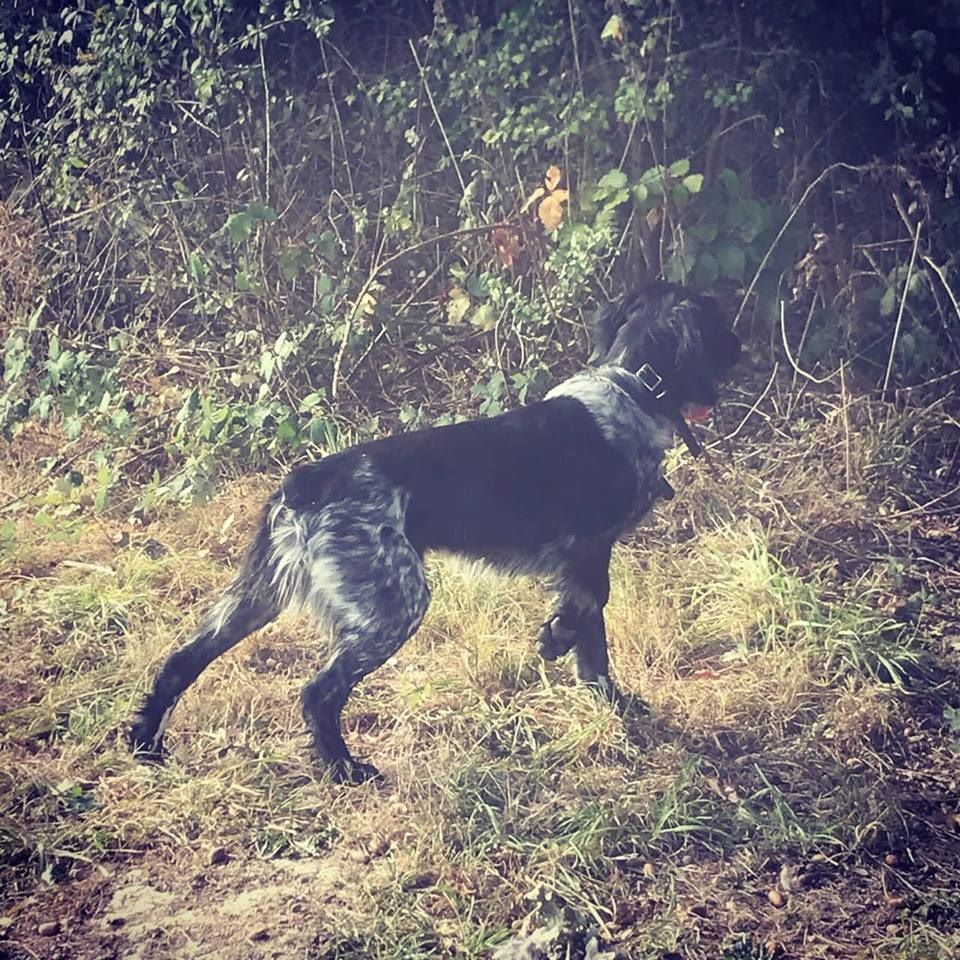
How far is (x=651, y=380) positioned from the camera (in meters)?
3.75

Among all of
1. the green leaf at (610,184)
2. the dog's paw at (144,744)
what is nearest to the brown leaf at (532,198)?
the green leaf at (610,184)

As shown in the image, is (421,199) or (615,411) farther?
(421,199)

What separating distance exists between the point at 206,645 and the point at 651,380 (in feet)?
5.16

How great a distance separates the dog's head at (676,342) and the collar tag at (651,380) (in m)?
0.01

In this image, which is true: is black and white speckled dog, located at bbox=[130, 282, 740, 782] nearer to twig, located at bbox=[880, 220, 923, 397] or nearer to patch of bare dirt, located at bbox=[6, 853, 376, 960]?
patch of bare dirt, located at bbox=[6, 853, 376, 960]

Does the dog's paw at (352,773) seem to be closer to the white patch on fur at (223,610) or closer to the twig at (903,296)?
the white patch on fur at (223,610)

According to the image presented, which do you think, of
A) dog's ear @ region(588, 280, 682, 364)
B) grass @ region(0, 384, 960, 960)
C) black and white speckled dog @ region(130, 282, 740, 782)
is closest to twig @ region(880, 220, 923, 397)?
grass @ region(0, 384, 960, 960)

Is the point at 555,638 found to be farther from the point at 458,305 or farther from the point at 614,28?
the point at 614,28

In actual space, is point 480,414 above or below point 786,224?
below

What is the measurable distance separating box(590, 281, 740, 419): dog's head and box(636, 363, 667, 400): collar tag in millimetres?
12

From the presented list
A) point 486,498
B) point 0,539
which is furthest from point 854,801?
point 0,539

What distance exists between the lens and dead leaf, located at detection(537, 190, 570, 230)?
15.6 ft

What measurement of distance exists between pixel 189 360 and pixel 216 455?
0.76m

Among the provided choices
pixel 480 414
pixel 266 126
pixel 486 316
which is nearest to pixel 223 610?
pixel 480 414
